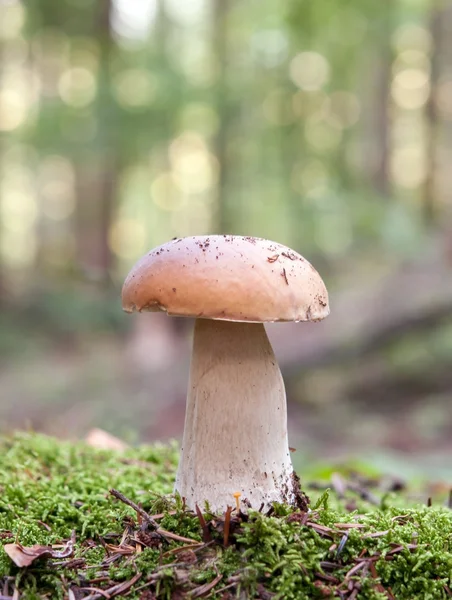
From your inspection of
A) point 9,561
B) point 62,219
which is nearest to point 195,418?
point 9,561

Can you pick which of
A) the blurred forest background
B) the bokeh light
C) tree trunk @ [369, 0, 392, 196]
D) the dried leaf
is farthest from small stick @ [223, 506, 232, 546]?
tree trunk @ [369, 0, 392, 196]

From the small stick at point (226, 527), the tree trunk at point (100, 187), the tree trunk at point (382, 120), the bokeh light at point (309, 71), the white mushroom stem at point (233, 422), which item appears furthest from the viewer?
the tree trunk at point (382, 120)

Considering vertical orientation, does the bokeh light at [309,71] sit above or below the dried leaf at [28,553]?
above

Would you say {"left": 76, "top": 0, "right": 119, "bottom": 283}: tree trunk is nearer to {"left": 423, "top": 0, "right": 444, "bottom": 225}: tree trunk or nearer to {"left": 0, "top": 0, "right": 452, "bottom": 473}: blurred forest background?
{"left": 0, "top": 0, "right": 452, "bottom": 473}: blurred forest background

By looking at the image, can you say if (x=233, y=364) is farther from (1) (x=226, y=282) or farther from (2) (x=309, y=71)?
(2) (x=309, y=71)

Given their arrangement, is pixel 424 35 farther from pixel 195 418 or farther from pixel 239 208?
pixel 195 418

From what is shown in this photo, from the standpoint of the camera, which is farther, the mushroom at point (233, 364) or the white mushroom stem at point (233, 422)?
the white mushroom stem at point (233, 422)

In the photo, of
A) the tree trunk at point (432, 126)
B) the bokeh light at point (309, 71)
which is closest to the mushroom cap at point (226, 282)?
the bokeh light at point (309, 71)

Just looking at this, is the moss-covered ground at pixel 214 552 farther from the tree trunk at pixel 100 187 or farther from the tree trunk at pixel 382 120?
the tree trunk at pixel 382 120
